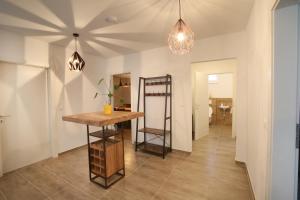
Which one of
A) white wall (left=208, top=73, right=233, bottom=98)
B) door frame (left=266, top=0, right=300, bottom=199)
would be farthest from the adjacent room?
white wall (left=208, top=73, right=233, bottom=98)

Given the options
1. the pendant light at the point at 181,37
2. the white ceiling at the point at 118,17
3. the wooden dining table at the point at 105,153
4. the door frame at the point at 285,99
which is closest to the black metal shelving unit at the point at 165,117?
the white ceiling at the point at 118,17

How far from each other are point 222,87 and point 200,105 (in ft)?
9.24

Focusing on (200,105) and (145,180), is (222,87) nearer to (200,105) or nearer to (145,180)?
(200,105)

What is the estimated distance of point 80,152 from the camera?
3.83 m

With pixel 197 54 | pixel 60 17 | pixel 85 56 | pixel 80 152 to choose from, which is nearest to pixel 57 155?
pixel 80 152

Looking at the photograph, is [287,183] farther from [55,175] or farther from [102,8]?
[55,175]

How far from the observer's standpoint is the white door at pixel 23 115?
2896 millimetres

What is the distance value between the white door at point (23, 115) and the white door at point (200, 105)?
4.01 metres

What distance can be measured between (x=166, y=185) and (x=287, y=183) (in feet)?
5.24

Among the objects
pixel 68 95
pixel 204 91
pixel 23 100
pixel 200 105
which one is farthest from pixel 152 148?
pixel 23 100

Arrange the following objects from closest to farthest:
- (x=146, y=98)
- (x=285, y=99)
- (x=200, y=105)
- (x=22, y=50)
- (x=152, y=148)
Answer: (x=285, y=99)
(x=22, y=50)
(x=152, y=148)
(x=146, y=98)
(x=200, y=105)

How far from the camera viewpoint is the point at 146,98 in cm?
419

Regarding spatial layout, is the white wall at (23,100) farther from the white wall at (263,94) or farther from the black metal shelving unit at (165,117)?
the white wall at (263,94)

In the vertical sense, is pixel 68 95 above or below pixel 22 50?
below
